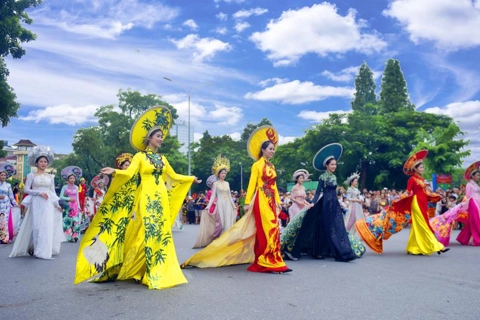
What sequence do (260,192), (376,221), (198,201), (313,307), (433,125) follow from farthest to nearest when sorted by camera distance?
(433,125) → (198,201) → (376,221) → (260,192) → (313,307)

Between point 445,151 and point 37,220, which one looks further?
point 445,151

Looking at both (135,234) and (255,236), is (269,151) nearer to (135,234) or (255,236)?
(255,236)

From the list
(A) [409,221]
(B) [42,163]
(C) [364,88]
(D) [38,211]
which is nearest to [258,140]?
(A) [409,221]

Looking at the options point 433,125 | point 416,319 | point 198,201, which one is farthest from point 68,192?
point 433,125

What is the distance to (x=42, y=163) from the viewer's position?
891 cm

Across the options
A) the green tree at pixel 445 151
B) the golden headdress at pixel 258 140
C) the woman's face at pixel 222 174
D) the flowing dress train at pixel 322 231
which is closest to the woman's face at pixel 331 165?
the flowing dress train at pixel 322 231

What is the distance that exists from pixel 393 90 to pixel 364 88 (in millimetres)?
6097

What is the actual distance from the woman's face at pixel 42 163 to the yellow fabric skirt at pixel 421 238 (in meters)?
7.28

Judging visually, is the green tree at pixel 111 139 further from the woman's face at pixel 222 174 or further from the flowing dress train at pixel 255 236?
Answer: the flowing dress train at pixel 255 236

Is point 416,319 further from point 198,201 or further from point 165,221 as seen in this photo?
point 198,201

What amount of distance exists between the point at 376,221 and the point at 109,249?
5.96m

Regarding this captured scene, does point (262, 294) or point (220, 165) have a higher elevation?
point (220, 165)

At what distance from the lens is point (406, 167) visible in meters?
9.84

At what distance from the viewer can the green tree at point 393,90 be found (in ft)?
165
